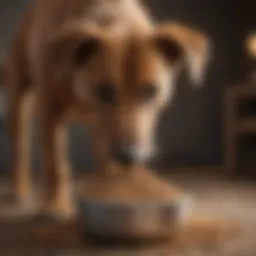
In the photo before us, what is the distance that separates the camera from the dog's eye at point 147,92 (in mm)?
1703

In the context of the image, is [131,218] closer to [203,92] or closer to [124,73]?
[124,73]

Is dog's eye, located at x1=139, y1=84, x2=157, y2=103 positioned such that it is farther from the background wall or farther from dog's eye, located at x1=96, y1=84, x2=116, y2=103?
the background wall

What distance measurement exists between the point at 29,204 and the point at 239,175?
1.18m

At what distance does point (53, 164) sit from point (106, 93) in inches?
16.2

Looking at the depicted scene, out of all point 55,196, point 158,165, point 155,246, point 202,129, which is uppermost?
point 202,129

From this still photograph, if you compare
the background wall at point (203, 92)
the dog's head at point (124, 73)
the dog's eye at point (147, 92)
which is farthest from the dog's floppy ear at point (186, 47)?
the background wall at point (203, 92)

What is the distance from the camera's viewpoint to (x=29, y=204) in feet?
7.50

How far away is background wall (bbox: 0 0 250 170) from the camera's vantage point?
12.0 ft

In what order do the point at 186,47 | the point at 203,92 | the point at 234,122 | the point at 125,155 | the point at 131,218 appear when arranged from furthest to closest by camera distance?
the point at 203,92 → the point at 234,122 → the point at 186,47 → the point at 125,155 → the point at 131,218

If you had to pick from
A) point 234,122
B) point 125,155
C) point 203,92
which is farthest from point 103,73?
point 203,92

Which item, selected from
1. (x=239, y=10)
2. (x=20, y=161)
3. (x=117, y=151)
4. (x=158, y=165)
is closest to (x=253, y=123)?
(x=158, y=165)

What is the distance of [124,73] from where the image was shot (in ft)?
5.54

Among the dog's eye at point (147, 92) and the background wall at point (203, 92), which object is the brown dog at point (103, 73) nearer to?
the dog's eye at point (147, 92)

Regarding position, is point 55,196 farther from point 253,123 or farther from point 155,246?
point 253,123
